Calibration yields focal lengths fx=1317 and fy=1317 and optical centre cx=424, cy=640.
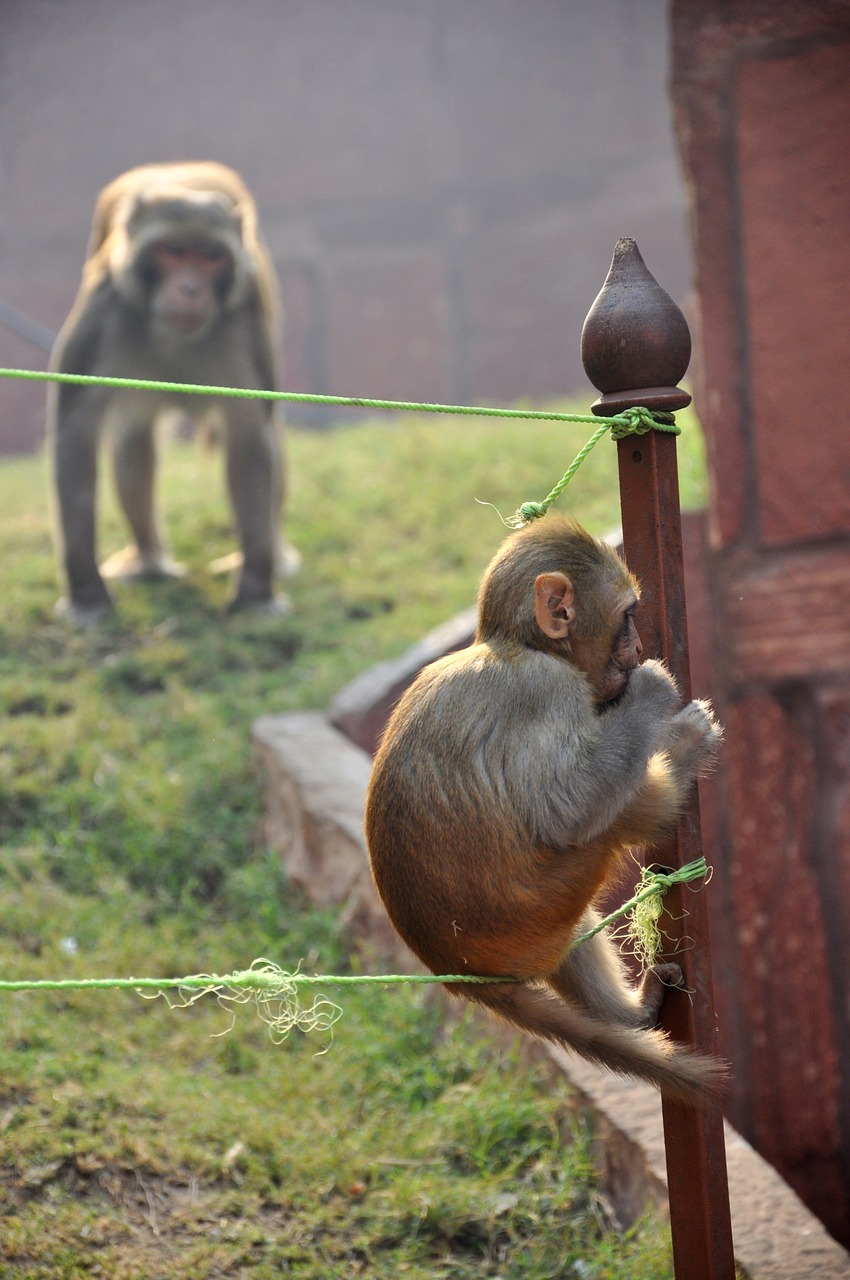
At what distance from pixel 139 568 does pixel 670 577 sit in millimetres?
4574

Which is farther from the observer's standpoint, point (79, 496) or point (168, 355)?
point (168, 355)

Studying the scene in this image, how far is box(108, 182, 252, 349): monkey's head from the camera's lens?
18.7ft

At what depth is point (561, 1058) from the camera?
9.65 ft

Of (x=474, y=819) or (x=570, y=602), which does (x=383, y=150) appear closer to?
Result: (x=570, y=602)

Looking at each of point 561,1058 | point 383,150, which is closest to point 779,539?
point 561,1058

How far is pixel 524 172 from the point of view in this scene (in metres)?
11.2

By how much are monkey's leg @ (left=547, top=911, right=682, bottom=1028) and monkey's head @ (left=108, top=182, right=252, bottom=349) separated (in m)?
4.20

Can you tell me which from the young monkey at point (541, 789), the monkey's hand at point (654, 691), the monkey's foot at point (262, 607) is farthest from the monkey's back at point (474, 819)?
the monkey's foot at point (262, 607)

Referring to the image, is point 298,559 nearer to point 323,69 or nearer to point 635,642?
point 635,642

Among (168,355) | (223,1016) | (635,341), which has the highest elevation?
(168,355)

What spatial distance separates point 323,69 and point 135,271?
6448 millimetres

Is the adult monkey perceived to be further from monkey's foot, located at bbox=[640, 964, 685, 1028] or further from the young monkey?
monkey's foot, located at bbox=[640, 964, 685, 1028]

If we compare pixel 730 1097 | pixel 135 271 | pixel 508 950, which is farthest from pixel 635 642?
pixel 135 271

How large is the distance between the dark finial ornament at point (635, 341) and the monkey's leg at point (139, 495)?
438 centimetres
